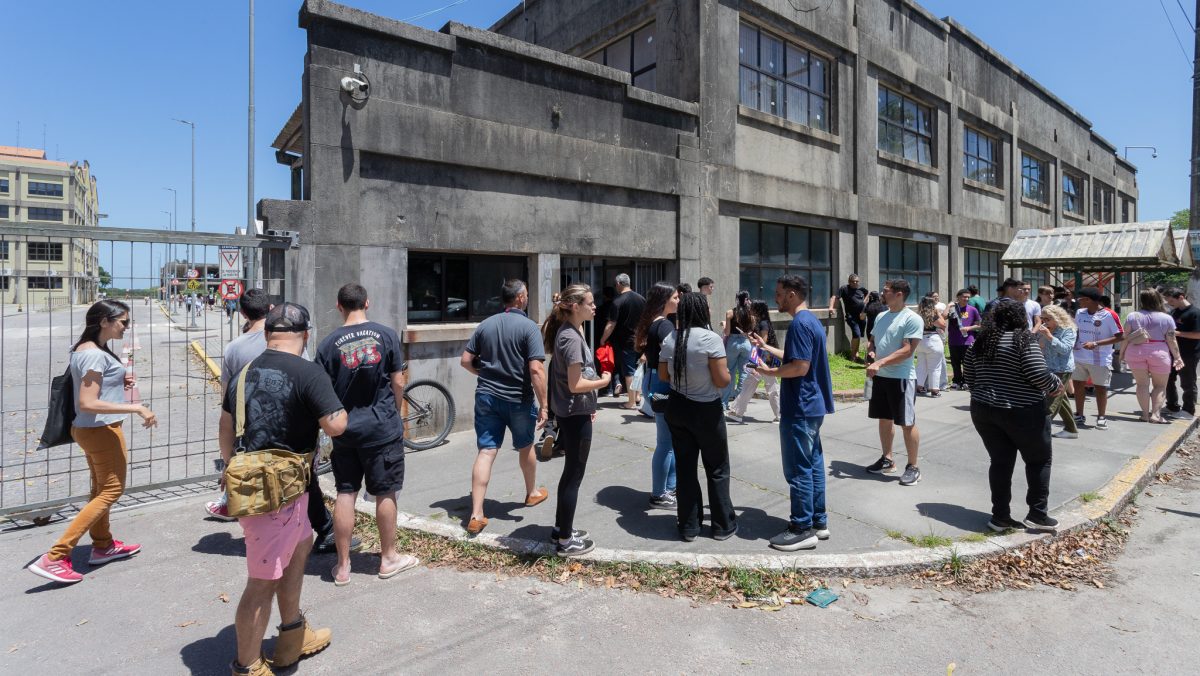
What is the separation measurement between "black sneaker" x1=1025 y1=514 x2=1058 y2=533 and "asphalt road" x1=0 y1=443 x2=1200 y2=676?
1.41ft

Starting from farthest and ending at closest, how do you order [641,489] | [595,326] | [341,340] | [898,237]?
[898,237], [595,326], [641,489], [341,340]

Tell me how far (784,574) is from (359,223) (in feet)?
19.0

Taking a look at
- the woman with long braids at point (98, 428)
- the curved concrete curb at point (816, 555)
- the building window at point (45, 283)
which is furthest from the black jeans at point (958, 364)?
the building window at point (45, 283)

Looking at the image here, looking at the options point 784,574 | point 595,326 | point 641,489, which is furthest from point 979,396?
point 595,326

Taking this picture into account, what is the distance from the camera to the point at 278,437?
9.58ft

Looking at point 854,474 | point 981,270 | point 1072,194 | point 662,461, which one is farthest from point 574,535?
point 1072,194

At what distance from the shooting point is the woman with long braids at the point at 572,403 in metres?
4.29

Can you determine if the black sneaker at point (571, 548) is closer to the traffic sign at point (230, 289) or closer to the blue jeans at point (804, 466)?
the blue jeans at point (804, 466)

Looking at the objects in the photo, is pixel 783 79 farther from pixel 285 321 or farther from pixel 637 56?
pixel 285 321

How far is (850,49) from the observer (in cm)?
1365

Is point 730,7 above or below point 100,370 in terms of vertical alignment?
above

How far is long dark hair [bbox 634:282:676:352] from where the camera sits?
18.8ft

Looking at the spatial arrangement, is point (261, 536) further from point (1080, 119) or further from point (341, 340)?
point (1080, 119)

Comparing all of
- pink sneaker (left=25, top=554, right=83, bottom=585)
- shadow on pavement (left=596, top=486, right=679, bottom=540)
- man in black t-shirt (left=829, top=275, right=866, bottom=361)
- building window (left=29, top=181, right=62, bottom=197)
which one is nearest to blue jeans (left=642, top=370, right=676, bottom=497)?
shadow on pavement (left=596, top=486, right=679, bottom=540)
